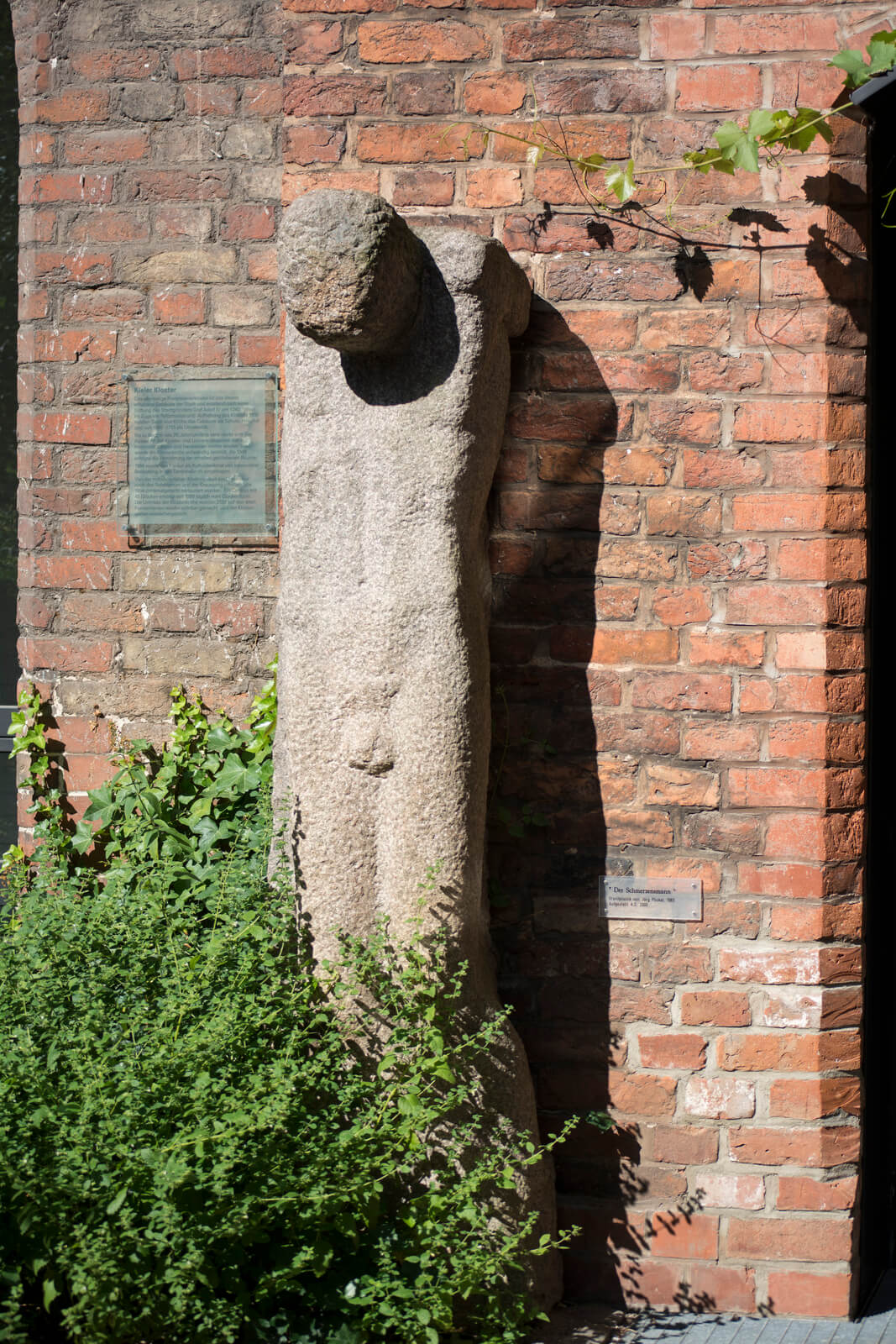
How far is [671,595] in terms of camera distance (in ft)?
8.42

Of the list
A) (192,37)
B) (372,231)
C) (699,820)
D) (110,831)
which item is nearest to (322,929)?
(699,820)

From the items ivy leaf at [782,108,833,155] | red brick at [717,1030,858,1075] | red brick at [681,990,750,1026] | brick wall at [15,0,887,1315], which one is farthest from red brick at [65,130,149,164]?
red brick at [717,1030,858,1075]

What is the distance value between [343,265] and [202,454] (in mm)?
1222

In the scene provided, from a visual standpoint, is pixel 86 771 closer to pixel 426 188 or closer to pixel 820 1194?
pixel 426 188

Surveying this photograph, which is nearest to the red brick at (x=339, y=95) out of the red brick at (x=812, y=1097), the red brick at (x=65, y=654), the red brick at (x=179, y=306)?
the red brick at (x=179, y=306)

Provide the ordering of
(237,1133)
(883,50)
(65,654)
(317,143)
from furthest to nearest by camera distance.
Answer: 1. (65,654)
2. (317,143)
3. (883,50)
4. (237,1133)

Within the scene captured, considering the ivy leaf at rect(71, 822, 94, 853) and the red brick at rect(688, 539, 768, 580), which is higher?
the red brick at rect(688, 539, 768, 580)

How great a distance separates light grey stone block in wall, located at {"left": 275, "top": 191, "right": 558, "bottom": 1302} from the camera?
232cm

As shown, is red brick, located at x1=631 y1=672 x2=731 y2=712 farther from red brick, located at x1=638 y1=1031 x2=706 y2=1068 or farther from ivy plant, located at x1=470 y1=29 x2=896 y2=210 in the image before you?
ivy plant, located at x1=470 y1=29 x2=896 y2=210

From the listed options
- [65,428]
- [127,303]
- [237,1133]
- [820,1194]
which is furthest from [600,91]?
[820,1194]

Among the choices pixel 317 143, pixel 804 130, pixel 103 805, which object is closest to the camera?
pixel 804 130

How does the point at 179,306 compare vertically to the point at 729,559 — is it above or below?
above

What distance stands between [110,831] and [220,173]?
1.78 m

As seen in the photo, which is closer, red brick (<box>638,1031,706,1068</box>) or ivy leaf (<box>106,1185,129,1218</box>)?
ivy leaf (<box>106,1185,129,1218</box>)
